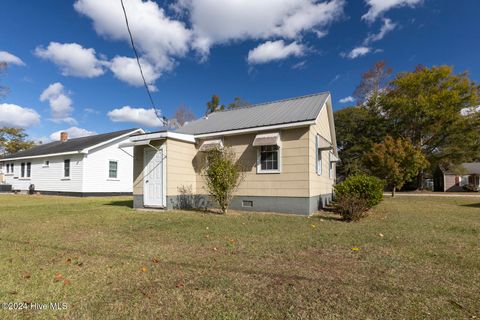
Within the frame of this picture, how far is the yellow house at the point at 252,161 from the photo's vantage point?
31.9 ft

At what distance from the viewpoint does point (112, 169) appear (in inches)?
786

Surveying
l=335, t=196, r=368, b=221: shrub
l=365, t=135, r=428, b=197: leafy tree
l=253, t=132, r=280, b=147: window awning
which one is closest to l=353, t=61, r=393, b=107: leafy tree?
l=365, t=135, r=428, b=197: leafy tree

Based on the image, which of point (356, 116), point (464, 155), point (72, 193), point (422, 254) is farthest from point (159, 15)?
point (464, 155)

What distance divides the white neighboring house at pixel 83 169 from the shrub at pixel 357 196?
14414 millimetres

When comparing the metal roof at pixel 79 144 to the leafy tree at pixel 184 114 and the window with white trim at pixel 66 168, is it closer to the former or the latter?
the window with white trim at pixel 66 168

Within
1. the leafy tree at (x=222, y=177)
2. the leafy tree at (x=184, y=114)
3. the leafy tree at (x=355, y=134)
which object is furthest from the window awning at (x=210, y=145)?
the leafy tree at (x=355, y=134)

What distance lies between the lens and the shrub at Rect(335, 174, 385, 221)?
8.08m

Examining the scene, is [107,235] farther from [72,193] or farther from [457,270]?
[72,193]

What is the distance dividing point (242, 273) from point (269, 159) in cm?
702

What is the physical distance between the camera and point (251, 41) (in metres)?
17.7

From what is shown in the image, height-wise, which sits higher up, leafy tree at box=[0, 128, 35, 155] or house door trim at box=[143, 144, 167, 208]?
leafy tree at box=[0, 128, 35, 155]

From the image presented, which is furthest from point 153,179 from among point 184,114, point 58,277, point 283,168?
point 184,114

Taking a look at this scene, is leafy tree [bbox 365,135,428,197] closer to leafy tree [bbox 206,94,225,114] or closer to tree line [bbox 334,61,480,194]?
tree line [bbox 334,61,480,194]

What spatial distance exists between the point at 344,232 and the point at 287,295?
402cm
